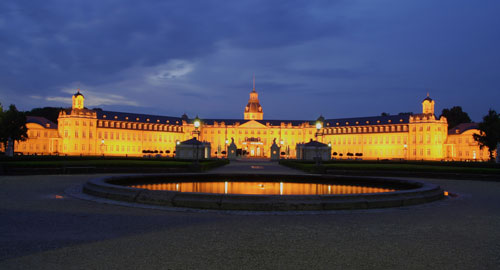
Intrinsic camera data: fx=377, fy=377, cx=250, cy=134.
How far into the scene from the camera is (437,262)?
6.76 m

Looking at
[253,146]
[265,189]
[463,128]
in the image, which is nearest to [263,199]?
[265,189]

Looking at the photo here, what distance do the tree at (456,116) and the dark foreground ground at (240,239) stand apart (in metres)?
132

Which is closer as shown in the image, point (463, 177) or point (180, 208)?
point (180, 208)

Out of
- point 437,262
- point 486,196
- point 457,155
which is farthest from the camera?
point 457,155

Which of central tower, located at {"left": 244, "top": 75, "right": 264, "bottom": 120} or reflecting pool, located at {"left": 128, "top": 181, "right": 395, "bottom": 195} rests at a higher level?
central tower, located at {"left": 244, "top": 75, "right": 264, "bottom": 120}

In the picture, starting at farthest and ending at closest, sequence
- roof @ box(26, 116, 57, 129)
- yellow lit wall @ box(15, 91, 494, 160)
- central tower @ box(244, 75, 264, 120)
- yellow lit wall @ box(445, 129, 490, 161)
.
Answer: central tower @ box(244, 75, 264, 120) → yellow lit wall @ box(15, 91, 494, 160) → roof @ box(26, 116, 57, 129) → yellow lit wall @ box(445, 129, 490, 161)

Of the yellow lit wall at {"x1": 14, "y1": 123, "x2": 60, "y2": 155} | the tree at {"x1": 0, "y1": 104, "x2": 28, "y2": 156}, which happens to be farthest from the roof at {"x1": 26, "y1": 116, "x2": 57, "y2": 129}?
the tree at {"x1": 0, "y1": 104, "x2": 28, "y2": 156}

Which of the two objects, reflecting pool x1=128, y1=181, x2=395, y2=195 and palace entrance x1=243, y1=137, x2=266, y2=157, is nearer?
reflecting pool x1=128, y1=181, x2=395, y2=195

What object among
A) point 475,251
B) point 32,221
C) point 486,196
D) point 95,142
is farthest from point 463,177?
point 95,142

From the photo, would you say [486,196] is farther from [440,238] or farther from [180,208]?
[180,208]

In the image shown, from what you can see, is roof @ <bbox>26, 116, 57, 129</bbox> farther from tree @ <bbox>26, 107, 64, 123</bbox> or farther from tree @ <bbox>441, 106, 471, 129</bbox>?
tree @ <bbox>441, 106, 471, 129</bbox>

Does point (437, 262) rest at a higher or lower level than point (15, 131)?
lower

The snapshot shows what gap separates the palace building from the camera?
370 feet

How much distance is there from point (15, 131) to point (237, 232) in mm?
69794
